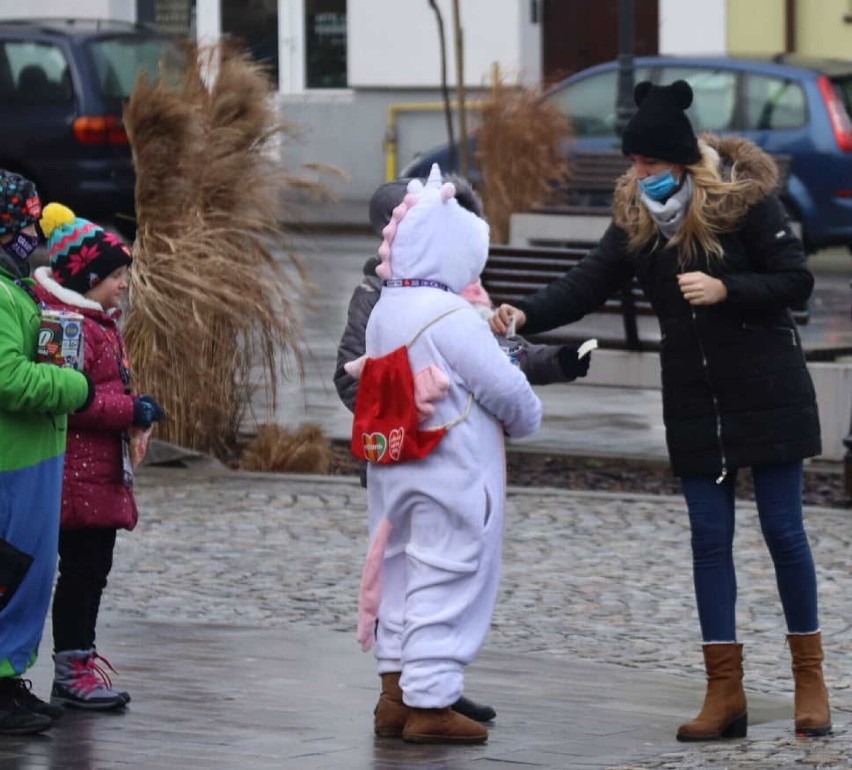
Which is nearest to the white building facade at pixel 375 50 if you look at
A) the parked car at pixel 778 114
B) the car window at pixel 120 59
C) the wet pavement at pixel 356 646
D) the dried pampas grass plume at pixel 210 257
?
the car window at pixel 120 59

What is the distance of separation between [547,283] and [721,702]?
6.27 meters

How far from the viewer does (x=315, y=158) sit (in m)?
30.3

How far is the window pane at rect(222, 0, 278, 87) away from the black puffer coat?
25.8 m

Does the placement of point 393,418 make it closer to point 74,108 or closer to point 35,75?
point 74,108

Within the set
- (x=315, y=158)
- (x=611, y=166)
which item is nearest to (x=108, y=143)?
(x=611, y=166)

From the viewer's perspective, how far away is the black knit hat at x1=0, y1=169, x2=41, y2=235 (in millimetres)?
6156

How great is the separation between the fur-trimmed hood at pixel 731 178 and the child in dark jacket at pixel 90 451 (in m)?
1.32

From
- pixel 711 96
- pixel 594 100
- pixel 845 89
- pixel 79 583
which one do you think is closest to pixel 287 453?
pixel 79 583

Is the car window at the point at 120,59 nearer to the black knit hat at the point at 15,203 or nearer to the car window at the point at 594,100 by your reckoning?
the car window at the point at 594,100

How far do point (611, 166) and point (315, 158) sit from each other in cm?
1223

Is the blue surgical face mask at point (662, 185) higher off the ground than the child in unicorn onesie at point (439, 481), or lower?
higher

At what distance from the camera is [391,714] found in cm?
610

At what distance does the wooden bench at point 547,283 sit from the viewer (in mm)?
12070

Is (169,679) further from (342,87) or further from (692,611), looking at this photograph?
(342,87)
